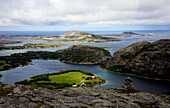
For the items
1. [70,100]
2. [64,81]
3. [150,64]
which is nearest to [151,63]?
[150,64]

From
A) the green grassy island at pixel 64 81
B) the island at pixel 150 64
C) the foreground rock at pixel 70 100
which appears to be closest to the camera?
the foreground rock at pixel 70 100

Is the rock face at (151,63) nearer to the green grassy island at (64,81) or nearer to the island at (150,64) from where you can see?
the island at (150,64)

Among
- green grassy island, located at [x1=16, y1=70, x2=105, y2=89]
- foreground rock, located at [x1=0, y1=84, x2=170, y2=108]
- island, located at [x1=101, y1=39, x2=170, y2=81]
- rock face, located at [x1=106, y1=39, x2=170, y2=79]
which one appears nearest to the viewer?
foreground rock, located at [x1=0, y1=84, x2=170, y2=108]

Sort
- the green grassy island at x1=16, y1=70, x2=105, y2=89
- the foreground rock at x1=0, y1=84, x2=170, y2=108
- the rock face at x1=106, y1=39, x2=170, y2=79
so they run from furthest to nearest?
the rock face at x1=106, y1=39, x2=170, y2=79, the green grassy island at x1=16, y1=70, x2=105, y2=89, the foreground rock at x1=0, y1=84, x2=170, y2=108

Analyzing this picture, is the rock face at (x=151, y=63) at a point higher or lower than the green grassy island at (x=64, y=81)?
higher

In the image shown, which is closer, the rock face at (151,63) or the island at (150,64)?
the island at (150,64)

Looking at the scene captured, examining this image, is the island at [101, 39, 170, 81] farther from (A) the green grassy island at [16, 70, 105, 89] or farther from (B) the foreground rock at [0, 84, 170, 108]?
(B) the foreground rock at [0, 84, 170, 108]

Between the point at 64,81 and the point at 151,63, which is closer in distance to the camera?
the point at 64,81

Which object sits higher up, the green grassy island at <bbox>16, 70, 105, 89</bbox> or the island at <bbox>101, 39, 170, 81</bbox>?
the island at <bbox>101, 39, 170, 81</bbox>

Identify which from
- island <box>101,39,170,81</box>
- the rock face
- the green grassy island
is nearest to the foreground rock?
Result: the green grassy island

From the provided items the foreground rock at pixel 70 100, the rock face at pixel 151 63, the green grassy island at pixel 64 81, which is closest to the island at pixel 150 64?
the rock face at pixel 151 63

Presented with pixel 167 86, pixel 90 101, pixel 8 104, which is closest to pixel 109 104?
pixel 90 101

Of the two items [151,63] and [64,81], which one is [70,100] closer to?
[64,81]
